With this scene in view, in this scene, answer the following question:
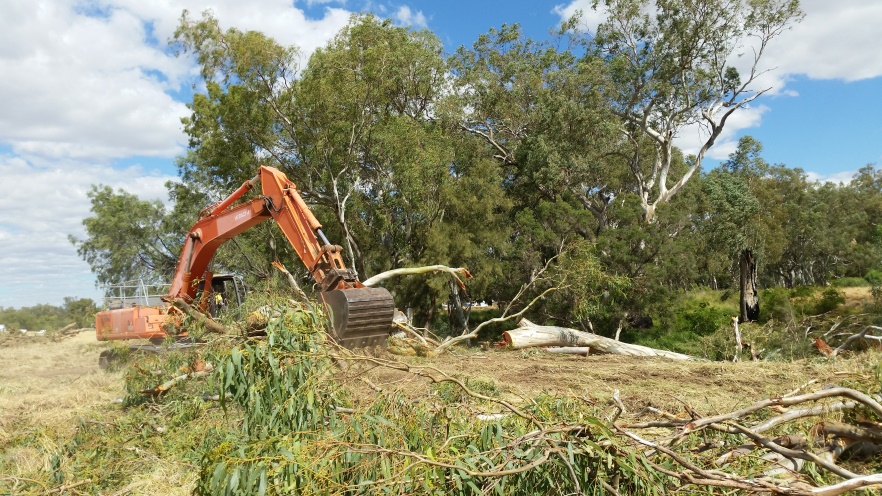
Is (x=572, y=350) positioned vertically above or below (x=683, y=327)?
above

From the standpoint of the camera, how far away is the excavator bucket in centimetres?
753

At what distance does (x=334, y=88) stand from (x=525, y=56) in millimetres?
8940

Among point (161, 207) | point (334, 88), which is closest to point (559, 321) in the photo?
point (334, 88)

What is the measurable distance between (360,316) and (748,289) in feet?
46.8

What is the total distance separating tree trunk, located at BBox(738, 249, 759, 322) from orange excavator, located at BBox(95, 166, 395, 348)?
515 inches

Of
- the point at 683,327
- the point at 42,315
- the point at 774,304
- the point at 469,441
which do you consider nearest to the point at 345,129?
the point at 683,327

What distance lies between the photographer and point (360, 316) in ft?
24.9

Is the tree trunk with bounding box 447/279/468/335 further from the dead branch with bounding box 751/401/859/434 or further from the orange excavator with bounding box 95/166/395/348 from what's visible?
the dead branch with bounding box 751/401/859/434

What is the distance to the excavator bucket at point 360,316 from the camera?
24.7 feet

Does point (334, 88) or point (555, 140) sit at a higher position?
point (334, 88)

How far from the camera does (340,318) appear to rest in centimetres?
762

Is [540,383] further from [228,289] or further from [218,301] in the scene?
[228,289]

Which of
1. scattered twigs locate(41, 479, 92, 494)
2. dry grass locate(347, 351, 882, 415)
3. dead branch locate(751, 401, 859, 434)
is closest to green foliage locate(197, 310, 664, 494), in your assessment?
dead branch locate(751, 401, 859, 434)

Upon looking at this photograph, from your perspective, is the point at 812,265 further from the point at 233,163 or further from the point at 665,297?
the point at 233,163
